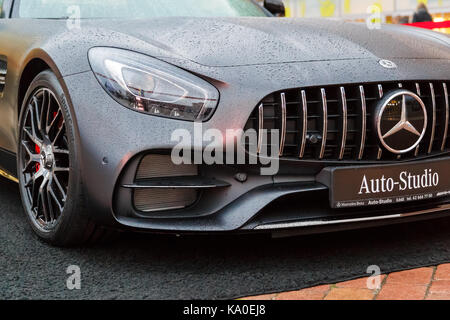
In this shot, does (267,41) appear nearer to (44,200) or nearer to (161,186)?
(161,186)

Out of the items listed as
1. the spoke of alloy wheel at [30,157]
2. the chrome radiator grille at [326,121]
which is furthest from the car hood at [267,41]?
the spoke of alloy wheel at [30,157]

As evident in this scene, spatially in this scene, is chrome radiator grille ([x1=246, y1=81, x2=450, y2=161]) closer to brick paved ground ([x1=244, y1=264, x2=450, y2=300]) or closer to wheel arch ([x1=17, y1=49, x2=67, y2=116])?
brick paved ground ([x1=244, y1=264, x2=450, y2=300])

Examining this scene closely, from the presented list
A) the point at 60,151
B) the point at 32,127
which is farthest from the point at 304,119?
the point at 32,127

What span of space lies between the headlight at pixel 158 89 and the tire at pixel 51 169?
0.92ft

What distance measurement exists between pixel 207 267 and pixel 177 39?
986 mm

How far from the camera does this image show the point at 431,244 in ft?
10.9

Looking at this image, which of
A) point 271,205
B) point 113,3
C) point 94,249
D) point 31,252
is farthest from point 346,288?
point 113,3

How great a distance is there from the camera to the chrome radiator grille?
294cm

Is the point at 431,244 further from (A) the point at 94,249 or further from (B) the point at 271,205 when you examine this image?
(A) the point at 94,249

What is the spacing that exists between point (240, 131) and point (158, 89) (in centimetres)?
37

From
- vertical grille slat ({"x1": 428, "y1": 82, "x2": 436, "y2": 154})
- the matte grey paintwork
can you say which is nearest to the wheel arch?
the matte grey paintwork

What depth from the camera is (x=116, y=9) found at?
4.11m

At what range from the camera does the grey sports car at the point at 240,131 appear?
291cm
